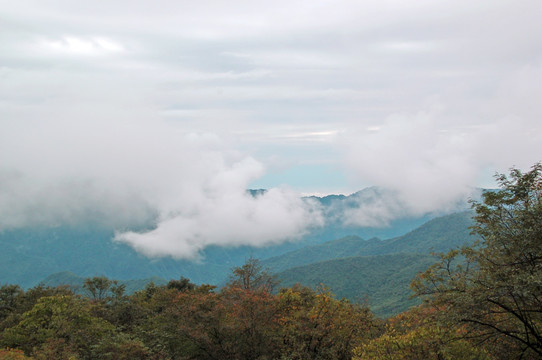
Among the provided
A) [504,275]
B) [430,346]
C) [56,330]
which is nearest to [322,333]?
[430,346]

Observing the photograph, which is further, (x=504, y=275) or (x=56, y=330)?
(x=56, y=330)

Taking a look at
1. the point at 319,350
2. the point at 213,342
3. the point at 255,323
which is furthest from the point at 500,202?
the point at 213,342

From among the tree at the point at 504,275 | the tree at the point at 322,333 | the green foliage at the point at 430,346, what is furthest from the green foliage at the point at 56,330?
the tree at the point at 504,275

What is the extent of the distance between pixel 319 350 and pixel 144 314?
107 ft

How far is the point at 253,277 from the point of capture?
68.9 meters

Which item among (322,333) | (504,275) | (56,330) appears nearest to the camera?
(504,275)

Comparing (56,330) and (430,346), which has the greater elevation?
(56,330)

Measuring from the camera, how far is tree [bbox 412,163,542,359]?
21.0 m

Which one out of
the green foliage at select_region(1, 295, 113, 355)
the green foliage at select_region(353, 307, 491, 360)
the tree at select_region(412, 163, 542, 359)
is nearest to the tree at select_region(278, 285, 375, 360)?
the green foliage at select_region(353, 307, 491, 360)

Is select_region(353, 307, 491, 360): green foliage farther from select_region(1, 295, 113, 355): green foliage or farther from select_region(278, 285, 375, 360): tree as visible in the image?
select_region(1, 295, 113, 355): green foliage

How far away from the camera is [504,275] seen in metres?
21.8

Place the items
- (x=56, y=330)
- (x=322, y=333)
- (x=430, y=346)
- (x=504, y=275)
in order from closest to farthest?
(x=504, y=275) → (x=430, y=346) → (x=322, y=333) → (x=56, y=330)

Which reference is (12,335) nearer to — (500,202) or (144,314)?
(144,314)

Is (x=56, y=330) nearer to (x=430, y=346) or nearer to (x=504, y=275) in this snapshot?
(x=430, y=346)
